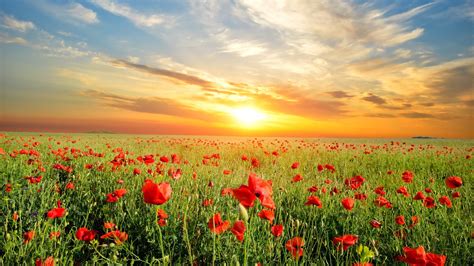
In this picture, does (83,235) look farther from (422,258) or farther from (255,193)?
(422,258)

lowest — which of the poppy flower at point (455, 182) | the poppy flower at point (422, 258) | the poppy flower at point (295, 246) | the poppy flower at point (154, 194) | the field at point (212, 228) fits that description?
the field at point (212, 228)

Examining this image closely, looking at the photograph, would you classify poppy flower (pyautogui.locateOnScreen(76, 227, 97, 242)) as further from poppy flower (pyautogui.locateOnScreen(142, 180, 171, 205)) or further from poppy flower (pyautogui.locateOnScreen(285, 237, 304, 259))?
poppy flower (pyautogui.locateOnScreen(285, 237, 304, 259))

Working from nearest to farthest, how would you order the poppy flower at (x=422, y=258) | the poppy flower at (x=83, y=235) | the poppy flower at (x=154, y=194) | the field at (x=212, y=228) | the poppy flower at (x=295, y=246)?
1. the poppy flower at (x=422, y=258)
2. the poppy flower at (x=154, y=194)
3. the poppy flower at (x=295, y=246)
4. the field at (x=212, y=228)
5. the poppy flower at (x=83, y=235)

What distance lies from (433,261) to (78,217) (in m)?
3.60

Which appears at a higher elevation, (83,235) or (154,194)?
(154,194)

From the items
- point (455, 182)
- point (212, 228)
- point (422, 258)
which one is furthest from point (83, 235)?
point (455, 182)

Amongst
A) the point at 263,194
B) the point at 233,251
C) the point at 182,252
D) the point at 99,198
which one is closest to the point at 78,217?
the point at 99,198

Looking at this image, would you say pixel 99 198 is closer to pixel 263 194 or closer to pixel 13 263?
pixel 13 263

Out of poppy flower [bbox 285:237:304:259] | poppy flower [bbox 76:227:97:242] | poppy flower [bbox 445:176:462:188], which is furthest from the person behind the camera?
poppy flower [bbox 445:176:462:188]

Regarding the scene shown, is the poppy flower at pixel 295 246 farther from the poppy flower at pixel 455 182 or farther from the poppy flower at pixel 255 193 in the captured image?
the poppy flower at pixel 455 182

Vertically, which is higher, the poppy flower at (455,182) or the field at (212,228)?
the poppy flower at (455,182)

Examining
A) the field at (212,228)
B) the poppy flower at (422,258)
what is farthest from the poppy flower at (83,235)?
the poppy flower at (422,258)

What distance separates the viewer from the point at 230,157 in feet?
33.0

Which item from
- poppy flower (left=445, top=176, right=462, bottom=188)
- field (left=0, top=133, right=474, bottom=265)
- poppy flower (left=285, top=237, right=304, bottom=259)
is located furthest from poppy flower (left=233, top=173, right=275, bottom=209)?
poppy flower (left=445, top=176, right=462, bottom=188)
